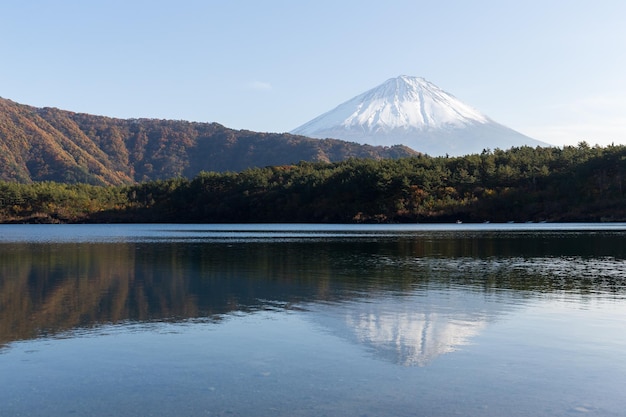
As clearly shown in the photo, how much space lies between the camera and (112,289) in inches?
860

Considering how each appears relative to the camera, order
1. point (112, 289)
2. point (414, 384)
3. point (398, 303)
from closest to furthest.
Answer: point (414, 384) < point (398, 303) < point (112, 289)

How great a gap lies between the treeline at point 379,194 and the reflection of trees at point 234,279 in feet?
245

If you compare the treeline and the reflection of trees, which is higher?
the treeline

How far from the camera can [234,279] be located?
25.0 meters

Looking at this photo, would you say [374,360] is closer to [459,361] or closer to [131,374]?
[459,361]

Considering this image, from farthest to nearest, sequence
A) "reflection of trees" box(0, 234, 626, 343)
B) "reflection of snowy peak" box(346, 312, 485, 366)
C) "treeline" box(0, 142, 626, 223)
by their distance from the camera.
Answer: "treeline" box(0, 142, 626, 223), "reflection of trees" box(0, 234, 626, 343), "reflection of snowy peak" box(346, 312, 485, 366)

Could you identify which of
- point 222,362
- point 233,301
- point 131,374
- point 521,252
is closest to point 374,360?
point 222,362

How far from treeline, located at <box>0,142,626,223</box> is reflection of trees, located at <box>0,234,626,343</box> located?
245 feet

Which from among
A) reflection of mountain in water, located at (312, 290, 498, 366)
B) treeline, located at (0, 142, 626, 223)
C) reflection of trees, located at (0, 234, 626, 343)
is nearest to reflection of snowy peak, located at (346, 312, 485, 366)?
reflection of mountain in water, located at (312, 290, 498, 366)

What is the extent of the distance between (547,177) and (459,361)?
112 m

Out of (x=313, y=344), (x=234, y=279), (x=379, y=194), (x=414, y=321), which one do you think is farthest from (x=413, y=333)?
(x=379, y=194)

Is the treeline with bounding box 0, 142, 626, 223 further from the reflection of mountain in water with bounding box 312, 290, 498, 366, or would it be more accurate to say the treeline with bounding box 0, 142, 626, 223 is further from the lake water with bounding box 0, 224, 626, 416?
the reflection of mountain in water with bounding box 312, 290, 498, 366

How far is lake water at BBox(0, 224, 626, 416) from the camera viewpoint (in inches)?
365

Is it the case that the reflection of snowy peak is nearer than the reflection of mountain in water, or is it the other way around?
the reflection of snowy peak
